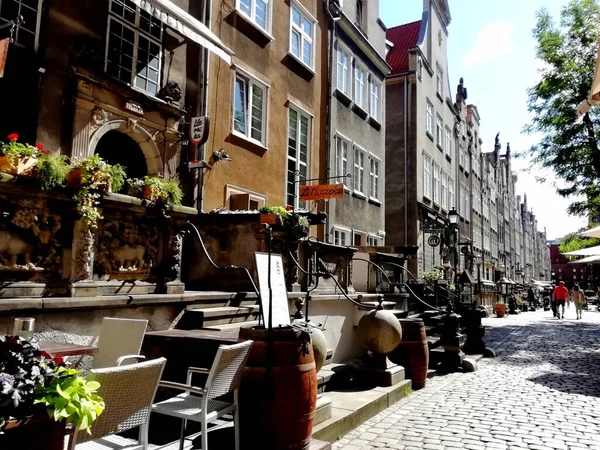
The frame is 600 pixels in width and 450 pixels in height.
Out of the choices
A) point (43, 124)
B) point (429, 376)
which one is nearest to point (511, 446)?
point (429, 376)

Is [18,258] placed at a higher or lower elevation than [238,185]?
lower

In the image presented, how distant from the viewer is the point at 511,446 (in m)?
5.36

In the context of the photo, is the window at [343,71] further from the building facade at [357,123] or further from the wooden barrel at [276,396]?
the wooden barrel at [276,396]

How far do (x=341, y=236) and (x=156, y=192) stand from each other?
1199cm

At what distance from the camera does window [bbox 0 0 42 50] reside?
298 inches

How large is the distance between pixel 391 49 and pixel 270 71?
15.6m

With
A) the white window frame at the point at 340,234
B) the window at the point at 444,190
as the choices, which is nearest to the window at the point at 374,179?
the white window frame at the point at 340,234

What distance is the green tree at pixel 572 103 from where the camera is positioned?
2253 centimetres

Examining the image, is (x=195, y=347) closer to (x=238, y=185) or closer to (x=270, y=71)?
(x=238, y=185)

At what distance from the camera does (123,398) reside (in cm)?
271

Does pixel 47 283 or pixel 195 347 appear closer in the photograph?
pixel 47 283

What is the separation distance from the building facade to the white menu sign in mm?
11192

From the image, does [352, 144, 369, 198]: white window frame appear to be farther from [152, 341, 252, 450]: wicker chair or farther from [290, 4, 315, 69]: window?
[152, 341, 252, 450]: wicker chair

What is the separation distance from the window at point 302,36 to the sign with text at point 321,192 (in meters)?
4.00
